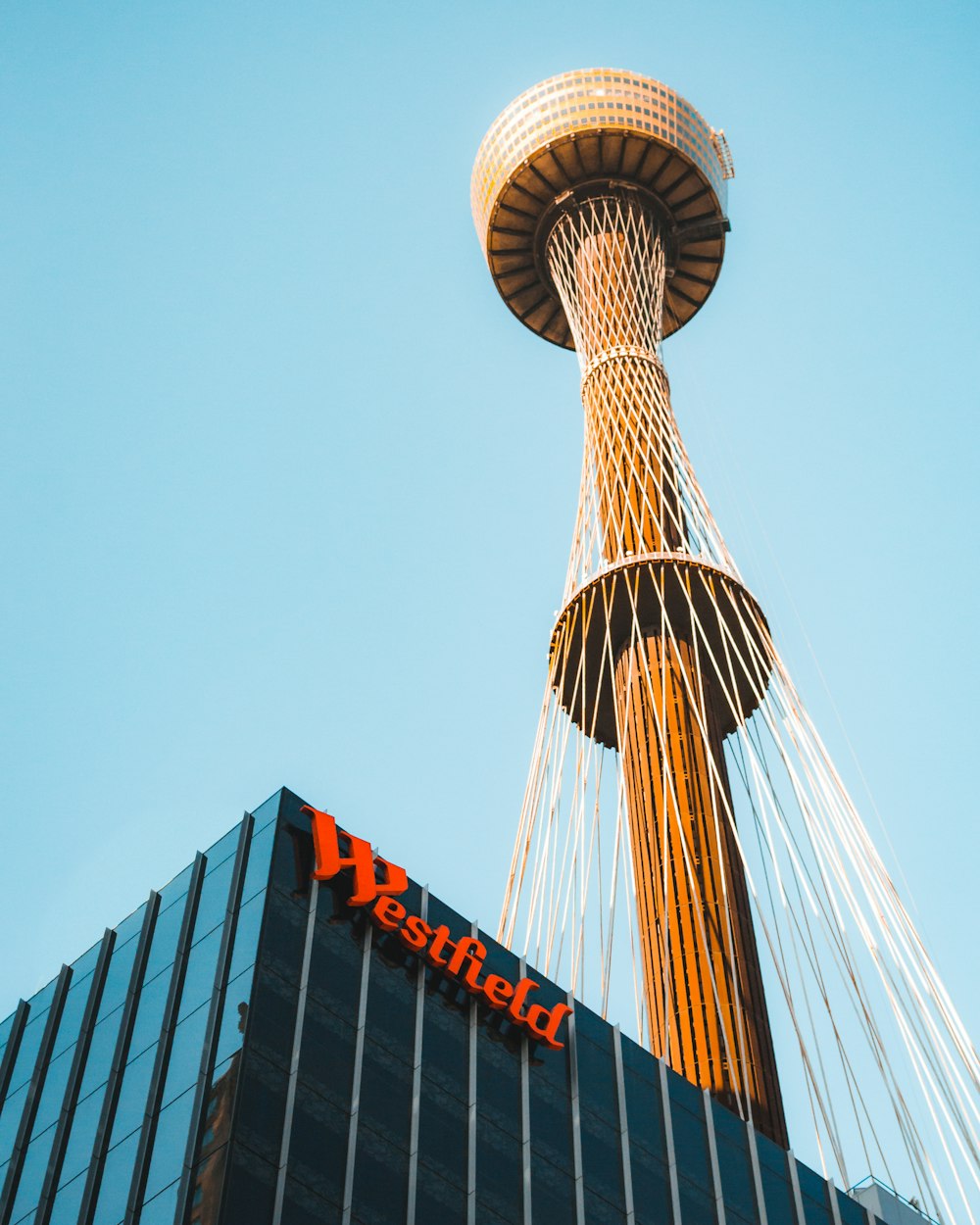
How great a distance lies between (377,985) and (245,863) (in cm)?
332

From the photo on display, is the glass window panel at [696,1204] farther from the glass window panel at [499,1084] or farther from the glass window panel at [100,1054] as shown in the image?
the glass window panel at [100,1054]

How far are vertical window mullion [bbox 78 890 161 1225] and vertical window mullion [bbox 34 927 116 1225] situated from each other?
113cm

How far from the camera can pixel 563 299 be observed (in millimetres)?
82250

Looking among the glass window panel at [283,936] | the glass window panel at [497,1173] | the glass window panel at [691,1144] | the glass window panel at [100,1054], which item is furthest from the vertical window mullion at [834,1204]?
the glass window panel at [100,1054]

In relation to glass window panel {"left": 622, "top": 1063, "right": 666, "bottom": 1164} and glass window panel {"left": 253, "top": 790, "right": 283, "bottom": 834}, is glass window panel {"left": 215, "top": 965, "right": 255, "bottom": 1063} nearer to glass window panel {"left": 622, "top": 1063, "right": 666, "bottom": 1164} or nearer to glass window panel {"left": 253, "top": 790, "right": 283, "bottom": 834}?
glass window panel {"left": 253, "top": 790, "right": 283, "bottom": 834}

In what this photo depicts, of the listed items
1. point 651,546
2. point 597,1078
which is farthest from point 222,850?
point 651,546

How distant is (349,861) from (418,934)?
2123 millimetres

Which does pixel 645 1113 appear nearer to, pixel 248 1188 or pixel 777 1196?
pixel 777 1196

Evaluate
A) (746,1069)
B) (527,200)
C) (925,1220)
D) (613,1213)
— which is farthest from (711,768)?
(527,200)

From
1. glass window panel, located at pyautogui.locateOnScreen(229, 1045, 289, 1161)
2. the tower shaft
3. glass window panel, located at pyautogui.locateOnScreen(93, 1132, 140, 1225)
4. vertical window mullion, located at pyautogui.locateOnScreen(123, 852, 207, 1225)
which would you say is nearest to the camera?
glass window panel, located at pyautogui.locateOnScreen(229, 1045, 289, 1161)

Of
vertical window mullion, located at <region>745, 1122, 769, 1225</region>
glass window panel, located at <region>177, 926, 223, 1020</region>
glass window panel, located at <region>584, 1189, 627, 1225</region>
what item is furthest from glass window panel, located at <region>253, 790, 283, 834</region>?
vertical window mullion, located at <region>745, 1122, 769, 1225</region>

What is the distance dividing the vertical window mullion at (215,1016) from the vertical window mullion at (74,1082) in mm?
4315

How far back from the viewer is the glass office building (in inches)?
1012

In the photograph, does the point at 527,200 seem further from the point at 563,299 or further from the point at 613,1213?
the point at 613,1213
